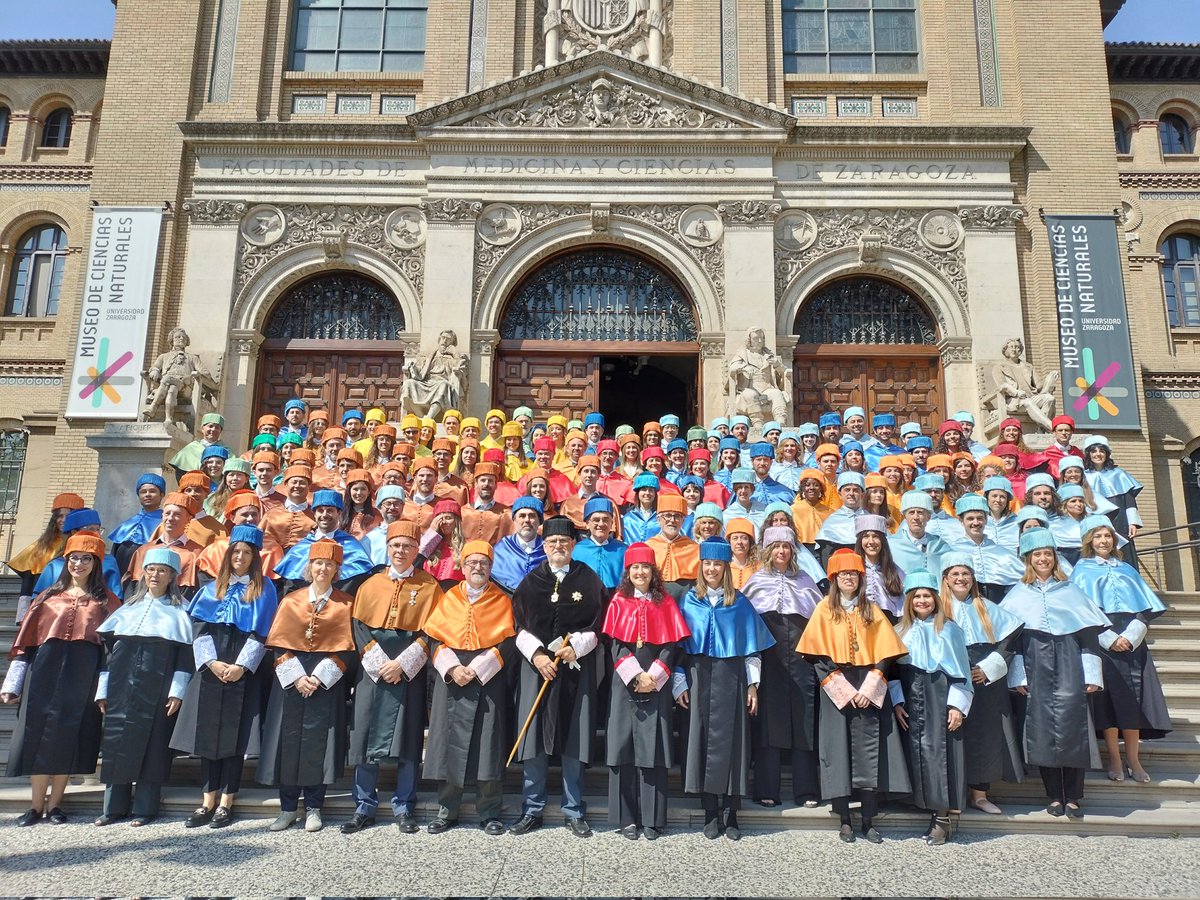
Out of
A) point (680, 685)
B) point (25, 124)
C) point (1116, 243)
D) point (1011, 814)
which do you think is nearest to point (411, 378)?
point (680, 685)

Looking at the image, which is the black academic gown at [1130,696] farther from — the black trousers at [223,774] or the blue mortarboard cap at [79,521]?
the blue mortarboard cap at [79,521]

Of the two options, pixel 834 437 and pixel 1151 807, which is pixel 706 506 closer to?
pixel 1151 807

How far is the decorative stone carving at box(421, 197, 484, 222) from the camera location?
51.6 feet

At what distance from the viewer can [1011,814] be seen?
21.4ft

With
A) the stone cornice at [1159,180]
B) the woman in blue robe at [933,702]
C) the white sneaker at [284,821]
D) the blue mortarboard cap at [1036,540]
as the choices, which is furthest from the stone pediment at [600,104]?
the white sneaker at [284,821]

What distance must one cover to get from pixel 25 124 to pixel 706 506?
24.7 meters

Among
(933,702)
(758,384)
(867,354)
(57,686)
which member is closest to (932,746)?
(933,702)

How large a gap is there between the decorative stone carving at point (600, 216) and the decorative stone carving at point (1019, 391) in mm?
6985

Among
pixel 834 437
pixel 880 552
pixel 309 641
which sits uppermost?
pixel 834 437

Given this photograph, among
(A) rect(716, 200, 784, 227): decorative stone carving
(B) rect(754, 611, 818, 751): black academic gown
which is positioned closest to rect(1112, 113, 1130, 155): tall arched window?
(A) rect(716, 200, 784, 227): decorative stone carving

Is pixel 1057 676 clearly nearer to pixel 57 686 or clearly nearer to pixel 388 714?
pixel 388 714

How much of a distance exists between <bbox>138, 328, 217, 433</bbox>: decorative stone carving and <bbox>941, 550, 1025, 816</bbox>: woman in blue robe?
37.6ft

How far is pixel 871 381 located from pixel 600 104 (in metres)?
6.81

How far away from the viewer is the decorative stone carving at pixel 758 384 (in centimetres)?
1387
